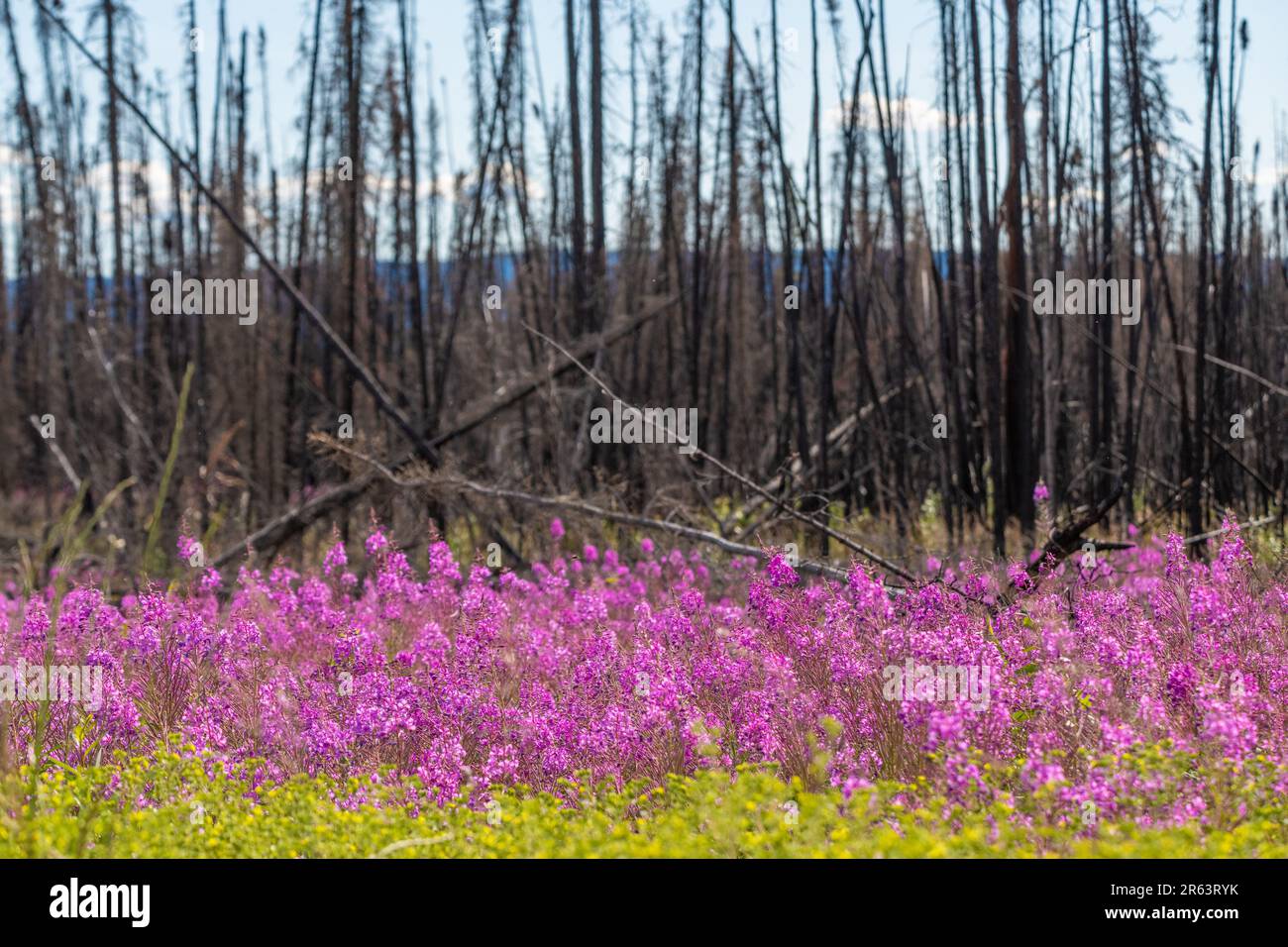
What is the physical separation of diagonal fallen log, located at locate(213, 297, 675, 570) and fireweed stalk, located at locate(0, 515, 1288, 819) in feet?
8.98

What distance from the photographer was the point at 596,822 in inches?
126

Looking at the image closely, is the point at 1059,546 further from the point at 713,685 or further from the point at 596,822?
the point at 596,822

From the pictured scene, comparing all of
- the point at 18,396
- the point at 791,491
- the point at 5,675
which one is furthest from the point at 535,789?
the point at 18,396

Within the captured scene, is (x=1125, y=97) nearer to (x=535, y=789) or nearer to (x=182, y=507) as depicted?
(x=535, y=789)

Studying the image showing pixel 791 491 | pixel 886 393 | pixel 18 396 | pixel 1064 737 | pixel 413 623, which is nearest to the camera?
pixel 1064 737

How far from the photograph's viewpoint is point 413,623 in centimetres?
591

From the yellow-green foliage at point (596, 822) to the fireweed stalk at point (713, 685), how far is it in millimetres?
96

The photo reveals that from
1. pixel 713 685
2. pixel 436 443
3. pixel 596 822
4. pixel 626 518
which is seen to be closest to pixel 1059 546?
pixel 713 685

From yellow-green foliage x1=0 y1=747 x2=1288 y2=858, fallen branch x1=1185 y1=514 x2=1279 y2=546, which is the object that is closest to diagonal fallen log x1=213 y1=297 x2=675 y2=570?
fallen branch x1=1185 y1=514 x2=1279 y2=546

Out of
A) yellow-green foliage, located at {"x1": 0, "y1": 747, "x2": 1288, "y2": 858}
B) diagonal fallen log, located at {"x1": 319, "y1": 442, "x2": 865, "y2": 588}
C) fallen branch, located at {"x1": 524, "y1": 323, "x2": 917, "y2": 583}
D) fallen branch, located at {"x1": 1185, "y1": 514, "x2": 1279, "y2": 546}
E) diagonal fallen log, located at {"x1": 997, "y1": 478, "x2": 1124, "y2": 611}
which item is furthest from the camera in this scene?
fallen branch, located at {"x1": 1185, "y1": 514, "x2": 1279, "y2": 546}

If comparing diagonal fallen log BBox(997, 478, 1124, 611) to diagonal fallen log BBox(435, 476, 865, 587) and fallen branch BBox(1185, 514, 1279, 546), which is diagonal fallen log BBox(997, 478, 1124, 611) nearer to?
diagonal fallen log BBox(435, 476, 865, 587)

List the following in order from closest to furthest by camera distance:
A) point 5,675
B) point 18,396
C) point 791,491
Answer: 1. point 5,675
2. point 791,491
3. point 18,396

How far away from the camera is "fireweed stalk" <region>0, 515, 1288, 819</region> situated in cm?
366
